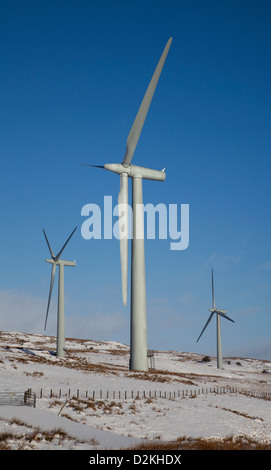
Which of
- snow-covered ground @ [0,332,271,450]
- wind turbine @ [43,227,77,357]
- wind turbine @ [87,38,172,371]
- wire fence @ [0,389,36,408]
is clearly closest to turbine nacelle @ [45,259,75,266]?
wind turbine @ [43,227,77,357]

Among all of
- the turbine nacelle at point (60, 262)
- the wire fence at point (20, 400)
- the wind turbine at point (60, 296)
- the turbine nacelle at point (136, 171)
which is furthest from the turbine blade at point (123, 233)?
A: the turbine nacelle at point (60, 262)

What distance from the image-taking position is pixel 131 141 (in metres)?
53.8

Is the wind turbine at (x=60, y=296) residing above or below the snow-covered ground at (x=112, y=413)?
above

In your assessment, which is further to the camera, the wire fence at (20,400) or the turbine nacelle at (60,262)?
the turbine nacelle at (60,262)

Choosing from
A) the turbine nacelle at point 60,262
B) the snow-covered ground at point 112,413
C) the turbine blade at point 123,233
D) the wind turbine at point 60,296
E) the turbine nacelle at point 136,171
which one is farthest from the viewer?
the turbine nacelle at point 60,262

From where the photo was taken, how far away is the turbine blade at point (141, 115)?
151 ft

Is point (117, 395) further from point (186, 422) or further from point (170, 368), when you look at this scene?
point (170, 368)

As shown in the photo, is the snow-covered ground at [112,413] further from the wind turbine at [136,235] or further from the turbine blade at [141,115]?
the turbine blade at [141,115]

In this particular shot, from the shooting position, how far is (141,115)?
5141cm

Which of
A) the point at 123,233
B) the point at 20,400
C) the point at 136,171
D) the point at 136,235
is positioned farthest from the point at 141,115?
the point at 20,400

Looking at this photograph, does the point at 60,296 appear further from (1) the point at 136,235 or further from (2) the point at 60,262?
(1) the point at 136,235

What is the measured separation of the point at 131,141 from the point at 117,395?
30.4 m

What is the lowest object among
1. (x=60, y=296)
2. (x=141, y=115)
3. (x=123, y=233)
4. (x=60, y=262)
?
(x=60, y=296)
